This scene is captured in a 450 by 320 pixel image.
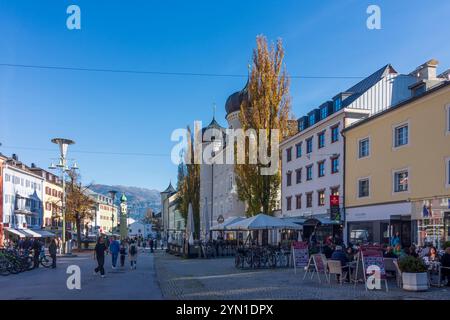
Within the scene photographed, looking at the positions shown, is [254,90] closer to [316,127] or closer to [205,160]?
[316,127]

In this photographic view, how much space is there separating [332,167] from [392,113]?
8.24 metres

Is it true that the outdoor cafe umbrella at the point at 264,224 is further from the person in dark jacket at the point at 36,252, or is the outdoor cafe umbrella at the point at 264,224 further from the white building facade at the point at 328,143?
the person in dark jacket at the point at 36,252

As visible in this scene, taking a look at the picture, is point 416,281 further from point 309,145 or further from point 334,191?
point 309,145

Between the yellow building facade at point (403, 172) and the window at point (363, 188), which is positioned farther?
the window at point (363, 188)

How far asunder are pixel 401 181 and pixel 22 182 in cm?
5814

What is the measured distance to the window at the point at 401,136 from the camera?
28.8m

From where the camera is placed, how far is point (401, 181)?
95.5ft

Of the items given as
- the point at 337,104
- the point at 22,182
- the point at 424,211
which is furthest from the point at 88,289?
the point at 22,182

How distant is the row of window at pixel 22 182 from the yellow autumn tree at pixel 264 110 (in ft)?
129

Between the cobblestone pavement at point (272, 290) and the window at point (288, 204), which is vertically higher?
the window at point (288, 204)

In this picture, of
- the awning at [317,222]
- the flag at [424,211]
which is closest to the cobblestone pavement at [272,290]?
the flag at [424,211]

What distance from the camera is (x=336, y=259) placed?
16.6 m
